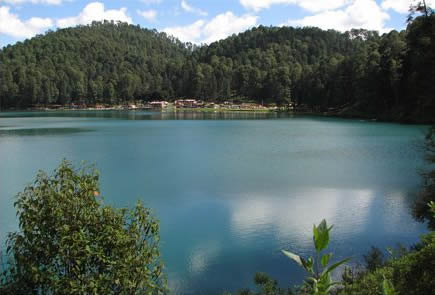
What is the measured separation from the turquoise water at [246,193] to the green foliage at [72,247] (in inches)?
→ 171

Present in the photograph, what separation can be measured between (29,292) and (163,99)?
153 metres

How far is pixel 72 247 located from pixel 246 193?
14163 mm

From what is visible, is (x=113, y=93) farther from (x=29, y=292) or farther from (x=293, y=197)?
(x=29, y=292)

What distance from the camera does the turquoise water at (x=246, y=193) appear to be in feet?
37.8

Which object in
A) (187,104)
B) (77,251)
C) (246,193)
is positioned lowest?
(246,193)

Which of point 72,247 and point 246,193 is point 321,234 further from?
point 246,193

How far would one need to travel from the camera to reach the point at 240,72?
144 meters

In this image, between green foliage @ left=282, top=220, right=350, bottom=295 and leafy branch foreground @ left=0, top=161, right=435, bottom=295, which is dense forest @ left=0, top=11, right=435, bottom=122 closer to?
leafy branch foreground @ left=0, top=161, right=435, bottom=295

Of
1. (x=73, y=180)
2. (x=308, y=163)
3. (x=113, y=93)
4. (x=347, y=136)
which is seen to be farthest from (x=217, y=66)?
(x=73, y=180)

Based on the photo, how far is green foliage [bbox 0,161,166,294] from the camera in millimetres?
5160

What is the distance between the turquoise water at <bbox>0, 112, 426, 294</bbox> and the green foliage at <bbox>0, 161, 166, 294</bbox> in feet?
14.2

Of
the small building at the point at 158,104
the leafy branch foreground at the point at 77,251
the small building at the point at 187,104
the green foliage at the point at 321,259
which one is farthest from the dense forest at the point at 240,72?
the green foliage at the point at 321,259

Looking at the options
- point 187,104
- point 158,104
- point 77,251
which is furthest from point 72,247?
point 158,104

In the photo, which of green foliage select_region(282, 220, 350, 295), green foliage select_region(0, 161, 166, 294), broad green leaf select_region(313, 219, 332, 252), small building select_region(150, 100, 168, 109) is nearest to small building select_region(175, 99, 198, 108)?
small building select_region(150, 100, 168, 109)
